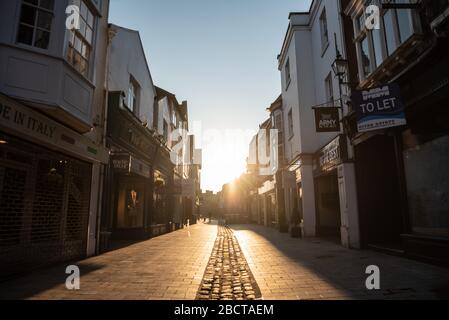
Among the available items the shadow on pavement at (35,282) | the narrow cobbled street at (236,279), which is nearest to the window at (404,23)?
the narrow cobbled street at (236,279)

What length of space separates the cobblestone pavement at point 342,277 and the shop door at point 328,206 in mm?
6420

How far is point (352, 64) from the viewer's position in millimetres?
10430

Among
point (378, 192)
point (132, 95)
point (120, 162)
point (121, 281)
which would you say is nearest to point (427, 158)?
point (378, 192)

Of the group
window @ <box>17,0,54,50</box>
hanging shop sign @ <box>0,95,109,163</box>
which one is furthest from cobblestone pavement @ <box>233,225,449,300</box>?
window @ <box>17,0,54,50</box>

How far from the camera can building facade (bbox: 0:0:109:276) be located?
19.6 ft

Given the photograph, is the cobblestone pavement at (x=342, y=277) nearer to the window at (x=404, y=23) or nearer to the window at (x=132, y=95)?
the window at (x=404, y=23)

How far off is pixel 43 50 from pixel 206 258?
657cm

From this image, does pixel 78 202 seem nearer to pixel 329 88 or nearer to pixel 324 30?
pixel 329 88

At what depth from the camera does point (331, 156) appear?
1182cm

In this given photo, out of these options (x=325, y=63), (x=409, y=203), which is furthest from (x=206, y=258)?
(x=325, y=63)

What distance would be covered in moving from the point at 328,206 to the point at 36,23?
44.9 ft

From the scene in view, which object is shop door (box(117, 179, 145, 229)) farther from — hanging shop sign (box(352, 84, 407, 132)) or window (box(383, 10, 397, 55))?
window (box(383, 10, 397, 55))

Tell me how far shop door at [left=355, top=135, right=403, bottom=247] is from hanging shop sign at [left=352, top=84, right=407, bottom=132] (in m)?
2.62

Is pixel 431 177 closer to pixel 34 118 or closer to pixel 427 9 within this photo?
pixel 427 9
